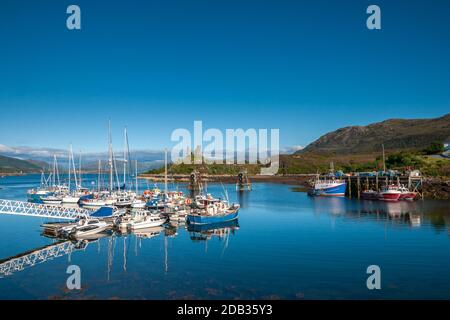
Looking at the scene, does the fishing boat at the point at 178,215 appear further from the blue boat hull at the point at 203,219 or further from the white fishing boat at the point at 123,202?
the white fishing boat at the point at 123,202

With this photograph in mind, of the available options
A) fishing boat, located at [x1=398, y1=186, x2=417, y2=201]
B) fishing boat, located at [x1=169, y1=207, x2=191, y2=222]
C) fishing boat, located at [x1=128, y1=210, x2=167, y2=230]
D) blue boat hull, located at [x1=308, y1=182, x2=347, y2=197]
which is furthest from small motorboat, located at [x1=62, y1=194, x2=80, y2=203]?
fishing boat, located at [x1=398, y1=186, x2=417, y2=201]

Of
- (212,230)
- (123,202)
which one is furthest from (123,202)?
(212,230)

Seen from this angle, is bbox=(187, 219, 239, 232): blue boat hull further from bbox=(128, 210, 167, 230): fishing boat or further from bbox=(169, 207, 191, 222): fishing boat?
bbox=(169, 207, 191, 222): fishing boat

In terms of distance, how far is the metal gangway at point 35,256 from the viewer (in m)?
27.2

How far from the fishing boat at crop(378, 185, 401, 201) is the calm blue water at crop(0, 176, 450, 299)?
18.8 metres

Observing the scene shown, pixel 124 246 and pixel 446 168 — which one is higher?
pixel 446 168

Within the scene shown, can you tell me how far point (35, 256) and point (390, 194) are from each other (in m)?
56.2

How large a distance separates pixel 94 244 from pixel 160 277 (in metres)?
12.5

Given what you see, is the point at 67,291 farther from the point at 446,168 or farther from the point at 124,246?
the point at 446,168

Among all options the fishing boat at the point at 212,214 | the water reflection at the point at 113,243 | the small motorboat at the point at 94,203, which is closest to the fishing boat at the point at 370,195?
the fishing boat at the point at 212,214

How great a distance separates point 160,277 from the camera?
81.6 feet

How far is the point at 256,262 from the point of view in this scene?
28359 millimetres
